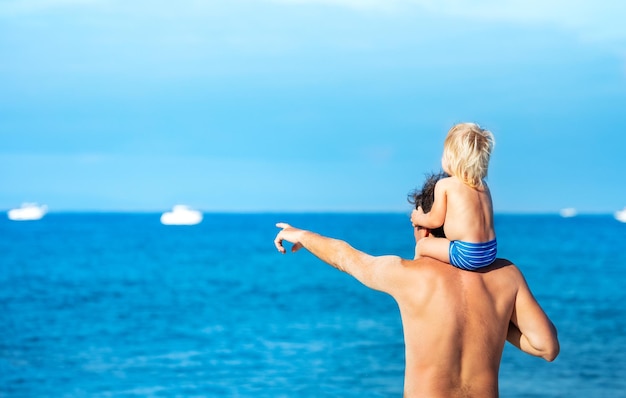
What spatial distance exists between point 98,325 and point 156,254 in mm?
31424

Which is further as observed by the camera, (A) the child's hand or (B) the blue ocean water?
(B) the blue ocean water

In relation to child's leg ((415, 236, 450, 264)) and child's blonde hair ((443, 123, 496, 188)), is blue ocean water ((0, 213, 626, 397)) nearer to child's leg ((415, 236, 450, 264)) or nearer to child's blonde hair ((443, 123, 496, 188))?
child's leg ((415, 236, 450, 264))

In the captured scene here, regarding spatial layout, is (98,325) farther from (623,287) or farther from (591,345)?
(623,287)

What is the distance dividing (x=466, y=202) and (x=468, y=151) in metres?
0.16

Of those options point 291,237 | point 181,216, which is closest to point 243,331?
point 291,237

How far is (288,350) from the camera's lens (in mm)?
17281

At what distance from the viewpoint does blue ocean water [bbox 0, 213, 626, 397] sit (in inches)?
A: 543

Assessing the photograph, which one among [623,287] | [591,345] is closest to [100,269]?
[623,287]

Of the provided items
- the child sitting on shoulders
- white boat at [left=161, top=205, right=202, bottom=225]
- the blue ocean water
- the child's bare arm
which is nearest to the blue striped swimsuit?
the child sitting on shoulders

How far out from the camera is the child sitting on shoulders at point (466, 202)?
9.43ft

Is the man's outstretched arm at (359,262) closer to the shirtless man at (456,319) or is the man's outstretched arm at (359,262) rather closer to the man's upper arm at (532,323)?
the shirtless man at (456,319)

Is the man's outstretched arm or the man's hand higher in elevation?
the man's hand

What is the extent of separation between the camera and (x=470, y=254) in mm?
2875

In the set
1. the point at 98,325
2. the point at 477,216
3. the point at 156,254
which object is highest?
the point at 156,254
